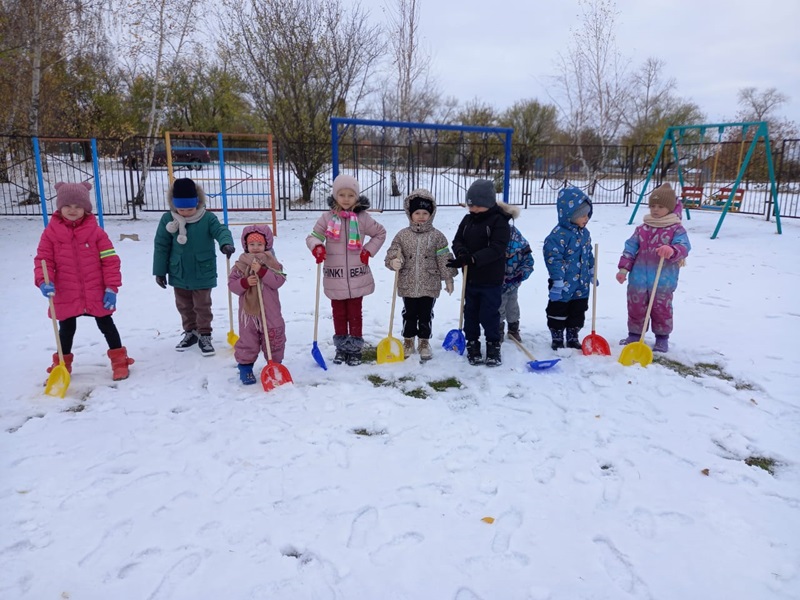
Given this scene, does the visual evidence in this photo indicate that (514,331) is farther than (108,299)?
Yes

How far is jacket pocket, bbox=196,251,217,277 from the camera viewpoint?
14.5ft

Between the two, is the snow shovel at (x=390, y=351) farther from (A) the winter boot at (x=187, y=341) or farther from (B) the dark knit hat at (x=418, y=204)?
(A) the winter boot at (x=187, y=341)

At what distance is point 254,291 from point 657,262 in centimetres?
337

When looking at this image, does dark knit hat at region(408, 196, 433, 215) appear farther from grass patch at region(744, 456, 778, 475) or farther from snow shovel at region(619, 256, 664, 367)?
grass patch at region(744, 456, 778, 475)

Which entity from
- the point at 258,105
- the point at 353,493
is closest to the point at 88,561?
the point at 353,493

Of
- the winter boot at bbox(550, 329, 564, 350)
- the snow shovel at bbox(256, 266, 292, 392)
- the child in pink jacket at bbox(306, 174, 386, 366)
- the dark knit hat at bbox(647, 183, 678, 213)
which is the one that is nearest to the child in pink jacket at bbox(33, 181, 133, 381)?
the snow shovel at bbox(256, 266, 292, 392)

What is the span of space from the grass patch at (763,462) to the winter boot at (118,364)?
4319 mm

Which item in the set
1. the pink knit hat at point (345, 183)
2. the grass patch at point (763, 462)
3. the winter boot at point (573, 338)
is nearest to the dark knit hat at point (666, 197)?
the winter boot at point (573, 338)

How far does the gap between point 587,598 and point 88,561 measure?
211cm

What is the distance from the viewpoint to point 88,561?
7.47 ft

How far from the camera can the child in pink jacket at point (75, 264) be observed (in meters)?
3.81

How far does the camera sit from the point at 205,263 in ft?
14.6

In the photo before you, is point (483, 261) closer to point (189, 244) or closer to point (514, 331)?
point (514, 331)

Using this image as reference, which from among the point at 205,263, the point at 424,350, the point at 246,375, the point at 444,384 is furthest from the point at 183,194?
the point at 444,384
